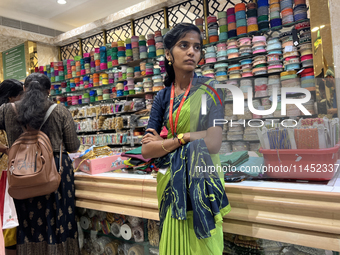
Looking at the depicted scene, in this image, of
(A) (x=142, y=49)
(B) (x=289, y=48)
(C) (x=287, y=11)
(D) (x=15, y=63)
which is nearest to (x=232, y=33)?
(C) (x=287, y=11)

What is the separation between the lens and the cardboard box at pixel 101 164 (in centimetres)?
161

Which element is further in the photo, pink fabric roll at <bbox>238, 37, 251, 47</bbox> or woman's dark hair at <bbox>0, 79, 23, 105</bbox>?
pink fabric roll at <bbox>238, 37, 251, 47</bbox>

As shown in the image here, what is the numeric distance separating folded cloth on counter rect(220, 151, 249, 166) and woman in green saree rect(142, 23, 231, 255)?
0.11ft

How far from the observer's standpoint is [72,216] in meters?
1.59

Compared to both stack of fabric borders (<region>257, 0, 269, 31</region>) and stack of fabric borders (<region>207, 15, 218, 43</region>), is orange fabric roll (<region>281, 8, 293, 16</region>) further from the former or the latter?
stack of fabric borders (<region>207, 15, 218, 43</region>)

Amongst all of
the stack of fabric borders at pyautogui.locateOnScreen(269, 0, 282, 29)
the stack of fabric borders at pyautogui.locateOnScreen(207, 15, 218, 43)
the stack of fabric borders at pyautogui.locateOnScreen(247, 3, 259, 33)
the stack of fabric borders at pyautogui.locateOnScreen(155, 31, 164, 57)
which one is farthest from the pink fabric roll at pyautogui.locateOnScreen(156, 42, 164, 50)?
the stack of fabric borders at pyautogui.locateOnScreen(269, 0, 282, 29)

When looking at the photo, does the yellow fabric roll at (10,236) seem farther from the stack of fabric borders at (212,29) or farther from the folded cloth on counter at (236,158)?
the stack of fabric borders at (212,29)

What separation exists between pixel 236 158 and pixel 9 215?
1.42m

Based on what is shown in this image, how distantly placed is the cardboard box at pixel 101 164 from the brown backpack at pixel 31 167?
22 centimetres

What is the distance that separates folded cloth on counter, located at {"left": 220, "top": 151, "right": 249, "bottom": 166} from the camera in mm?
841

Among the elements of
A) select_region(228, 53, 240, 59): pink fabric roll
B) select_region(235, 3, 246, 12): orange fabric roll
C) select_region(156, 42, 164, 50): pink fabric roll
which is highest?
select_region(235, 3, 246, 12): orange fabric roll

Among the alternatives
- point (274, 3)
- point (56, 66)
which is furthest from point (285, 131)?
point (56, 66)

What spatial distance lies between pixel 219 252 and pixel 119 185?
720 millimetres

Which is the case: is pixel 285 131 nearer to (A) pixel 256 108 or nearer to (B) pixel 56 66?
(A) pixel 256 108
